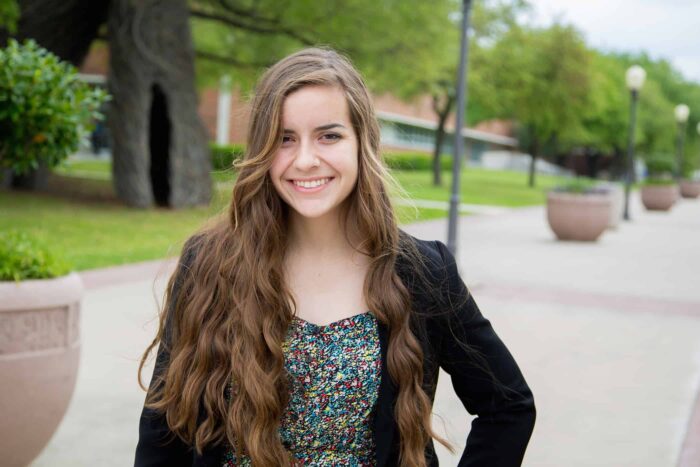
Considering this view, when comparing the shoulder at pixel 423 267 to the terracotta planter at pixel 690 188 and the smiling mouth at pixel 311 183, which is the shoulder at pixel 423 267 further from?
the terracotta planter at pixel 690 188

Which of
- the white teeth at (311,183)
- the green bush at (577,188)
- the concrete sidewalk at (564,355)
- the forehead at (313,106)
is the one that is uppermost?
the forehead at (313,106)

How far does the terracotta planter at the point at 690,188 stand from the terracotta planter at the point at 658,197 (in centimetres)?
1102

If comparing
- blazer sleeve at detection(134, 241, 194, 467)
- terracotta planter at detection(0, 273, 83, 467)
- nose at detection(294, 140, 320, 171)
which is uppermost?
nose at detection(294, 140, 320, 171)

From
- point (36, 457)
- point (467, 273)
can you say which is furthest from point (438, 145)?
point (36, 457)

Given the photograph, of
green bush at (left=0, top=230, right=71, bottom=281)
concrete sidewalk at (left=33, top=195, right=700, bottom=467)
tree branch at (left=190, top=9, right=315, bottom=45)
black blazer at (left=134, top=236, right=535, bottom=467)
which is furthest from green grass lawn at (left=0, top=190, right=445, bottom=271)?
black blazer at (left=134, top=236, right=535, bottom=467)

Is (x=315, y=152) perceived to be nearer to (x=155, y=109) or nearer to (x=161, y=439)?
(x=161, y=439)

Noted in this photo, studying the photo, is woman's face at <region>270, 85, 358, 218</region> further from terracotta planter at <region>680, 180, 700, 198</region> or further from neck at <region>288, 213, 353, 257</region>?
terracotta planter at <region>680, 180, 700, 198</region>

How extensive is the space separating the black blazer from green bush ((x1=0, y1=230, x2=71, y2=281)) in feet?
6.47

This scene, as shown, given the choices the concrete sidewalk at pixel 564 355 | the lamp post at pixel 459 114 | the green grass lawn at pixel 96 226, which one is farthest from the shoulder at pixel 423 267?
the lamp post at pixel 459 114

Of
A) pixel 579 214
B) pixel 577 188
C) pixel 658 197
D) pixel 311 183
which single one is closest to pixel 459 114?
pixel 579 214

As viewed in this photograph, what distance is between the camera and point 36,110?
4.27 meters

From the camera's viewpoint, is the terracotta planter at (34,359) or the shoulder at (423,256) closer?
the shoulder at (423,256)

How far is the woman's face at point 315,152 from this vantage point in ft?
6.19

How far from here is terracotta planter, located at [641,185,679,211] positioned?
2672 centimetres
